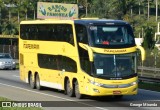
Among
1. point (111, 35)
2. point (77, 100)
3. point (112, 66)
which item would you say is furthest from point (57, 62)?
point (112, 66)

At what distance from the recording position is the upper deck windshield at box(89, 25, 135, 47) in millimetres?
22438

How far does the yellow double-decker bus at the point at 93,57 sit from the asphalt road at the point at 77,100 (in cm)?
46

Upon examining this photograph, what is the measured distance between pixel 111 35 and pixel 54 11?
38.8 meters

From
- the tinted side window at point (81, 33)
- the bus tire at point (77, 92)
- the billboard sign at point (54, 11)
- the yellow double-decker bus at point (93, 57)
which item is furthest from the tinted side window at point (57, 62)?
the billboard sign at point (54, 11)

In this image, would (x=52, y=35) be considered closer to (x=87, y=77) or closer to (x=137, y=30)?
(x=87, y=77)

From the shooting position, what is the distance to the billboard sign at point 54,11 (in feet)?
198

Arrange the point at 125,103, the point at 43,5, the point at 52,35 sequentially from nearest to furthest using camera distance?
the point at 125,103, the point at 52,35, the point at 43,5

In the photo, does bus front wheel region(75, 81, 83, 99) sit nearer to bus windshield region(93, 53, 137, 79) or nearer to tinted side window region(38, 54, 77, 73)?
tinted side window region(38, 54, 77, 73)

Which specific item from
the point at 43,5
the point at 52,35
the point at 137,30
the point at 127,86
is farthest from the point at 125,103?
the point at 137,30

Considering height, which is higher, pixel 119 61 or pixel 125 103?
pixel 119 61

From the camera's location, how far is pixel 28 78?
30.2 metres

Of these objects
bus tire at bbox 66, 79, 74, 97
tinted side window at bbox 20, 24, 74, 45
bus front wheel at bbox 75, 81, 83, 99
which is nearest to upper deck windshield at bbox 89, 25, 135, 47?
tinted side window at bbox 20, 24, 74, 45

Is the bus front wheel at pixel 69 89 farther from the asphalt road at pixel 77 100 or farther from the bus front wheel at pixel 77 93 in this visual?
the bus front wheel at pixel 77 93

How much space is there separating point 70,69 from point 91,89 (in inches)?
102
